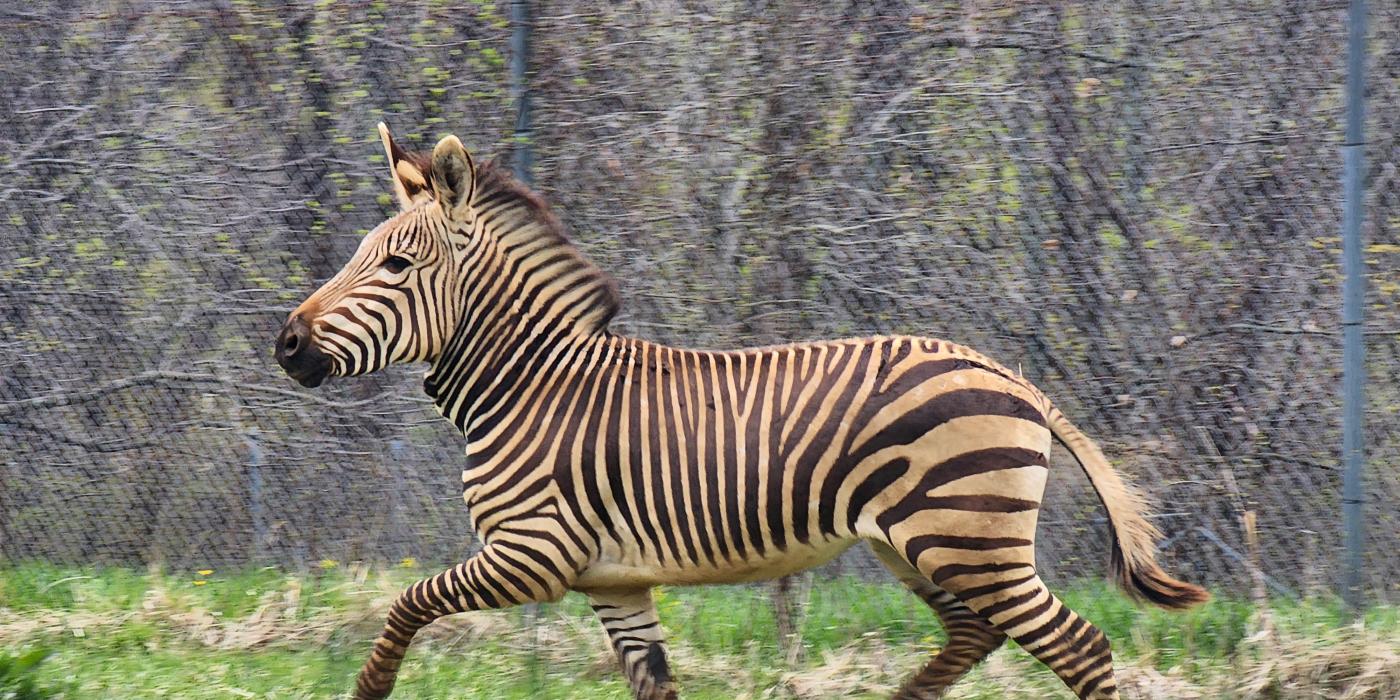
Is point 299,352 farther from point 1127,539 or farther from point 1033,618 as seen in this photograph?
point 1127,539

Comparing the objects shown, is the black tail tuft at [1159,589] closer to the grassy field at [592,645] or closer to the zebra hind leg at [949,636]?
the zebra hind leg at [949,636]

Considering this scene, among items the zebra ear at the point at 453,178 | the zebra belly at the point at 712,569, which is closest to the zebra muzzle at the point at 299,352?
the zebra ear at the point at 453,178

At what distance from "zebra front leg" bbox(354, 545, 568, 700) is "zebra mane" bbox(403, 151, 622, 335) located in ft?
2.88

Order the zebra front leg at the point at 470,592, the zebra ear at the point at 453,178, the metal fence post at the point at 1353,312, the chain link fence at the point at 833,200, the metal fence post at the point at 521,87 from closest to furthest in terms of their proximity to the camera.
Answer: the zebra front leg at the point at 470,592
the zebra ear at the point at 453,178
the metal fence post at the point at 1353,312
the chain link fence at the point at 833,200
the metal fence post at the point at 521,87

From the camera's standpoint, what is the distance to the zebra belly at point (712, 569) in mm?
4539

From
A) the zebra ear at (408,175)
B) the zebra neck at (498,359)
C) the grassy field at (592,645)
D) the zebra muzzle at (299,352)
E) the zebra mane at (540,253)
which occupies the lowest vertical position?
the grassy field at (592,645)

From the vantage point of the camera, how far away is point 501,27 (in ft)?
20.3

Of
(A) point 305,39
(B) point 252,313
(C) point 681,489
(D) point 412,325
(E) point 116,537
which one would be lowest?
(E) point 116,537

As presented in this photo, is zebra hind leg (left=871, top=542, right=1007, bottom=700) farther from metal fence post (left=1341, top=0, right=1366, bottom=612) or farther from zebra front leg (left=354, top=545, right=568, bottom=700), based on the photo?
metal fence post (left=1341, top=0, right=1366, bottom=612)

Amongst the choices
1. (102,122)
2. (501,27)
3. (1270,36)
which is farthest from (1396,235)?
(102,122)

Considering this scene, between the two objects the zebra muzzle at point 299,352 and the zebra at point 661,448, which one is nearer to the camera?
the zebra at point 661,448

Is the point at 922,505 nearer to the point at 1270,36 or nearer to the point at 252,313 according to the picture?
the point at 1270,36

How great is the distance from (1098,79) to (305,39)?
3645 mm

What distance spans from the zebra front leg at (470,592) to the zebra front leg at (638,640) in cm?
36
